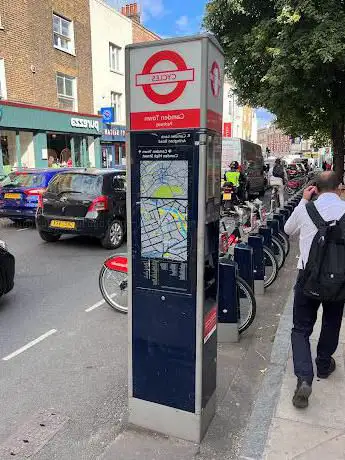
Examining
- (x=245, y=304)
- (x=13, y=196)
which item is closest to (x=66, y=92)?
(x=13, y=196)

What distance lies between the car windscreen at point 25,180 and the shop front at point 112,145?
41.1 ft

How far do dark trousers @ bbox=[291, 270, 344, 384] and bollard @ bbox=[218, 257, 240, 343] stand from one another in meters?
0.93

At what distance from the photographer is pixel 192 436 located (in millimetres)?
2789

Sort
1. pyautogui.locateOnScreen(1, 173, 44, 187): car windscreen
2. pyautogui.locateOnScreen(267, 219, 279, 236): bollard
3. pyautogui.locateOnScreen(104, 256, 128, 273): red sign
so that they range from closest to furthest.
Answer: pyautogui.locateOnScreen(104, 256, 128, 273): red sign → pyautogui.locateOnScreen(267, 219, 279, 236): bollard → pyautogui.locateOnScreen(1, 173, 44, 187): car windscreen

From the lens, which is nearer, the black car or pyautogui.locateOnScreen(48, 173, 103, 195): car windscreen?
the black car

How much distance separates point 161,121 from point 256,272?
11.9 ft

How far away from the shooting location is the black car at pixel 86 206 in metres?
8.23

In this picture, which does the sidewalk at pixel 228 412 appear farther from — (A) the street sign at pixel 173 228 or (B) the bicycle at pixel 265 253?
(B) the bicycle at pixel 265 253

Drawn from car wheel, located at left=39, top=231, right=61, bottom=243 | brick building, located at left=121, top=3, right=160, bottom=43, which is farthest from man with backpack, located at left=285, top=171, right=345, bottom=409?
brick building, located at left=121, top=3, right=160, bottom=43

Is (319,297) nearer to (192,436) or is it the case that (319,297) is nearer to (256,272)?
(192,436)

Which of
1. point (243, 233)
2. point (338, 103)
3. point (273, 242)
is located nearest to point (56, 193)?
point (243, 233)

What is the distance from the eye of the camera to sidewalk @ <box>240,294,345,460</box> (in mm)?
2670

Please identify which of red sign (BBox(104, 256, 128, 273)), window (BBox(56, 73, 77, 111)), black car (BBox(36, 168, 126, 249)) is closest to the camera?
red sign (BBox(104, 256, 128, 273))

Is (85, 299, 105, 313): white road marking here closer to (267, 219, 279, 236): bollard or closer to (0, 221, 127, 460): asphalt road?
(0, 221, 127, 460): asphalt road
